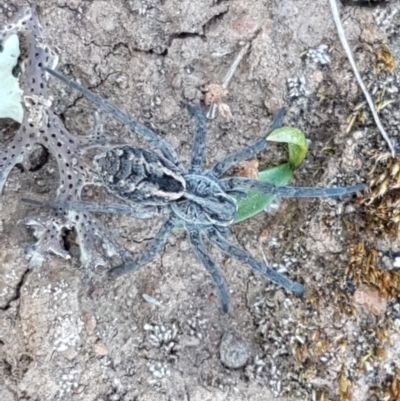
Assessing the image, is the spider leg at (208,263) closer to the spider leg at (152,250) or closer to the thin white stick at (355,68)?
the spider leg at (152,250)

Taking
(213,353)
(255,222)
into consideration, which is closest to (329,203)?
(255,222)

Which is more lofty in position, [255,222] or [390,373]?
[255,222]

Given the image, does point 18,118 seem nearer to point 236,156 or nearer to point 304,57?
point 236,156

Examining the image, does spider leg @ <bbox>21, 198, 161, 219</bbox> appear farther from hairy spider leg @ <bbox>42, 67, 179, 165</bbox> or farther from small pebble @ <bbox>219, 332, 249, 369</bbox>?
small pebble @ <bbox>219, 332, 249, 369</bbox>

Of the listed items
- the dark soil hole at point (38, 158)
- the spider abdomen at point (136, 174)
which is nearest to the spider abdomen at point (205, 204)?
the spider abdomen at point (136, 174)

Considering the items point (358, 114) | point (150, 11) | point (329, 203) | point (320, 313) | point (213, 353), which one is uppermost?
point (150, 11)

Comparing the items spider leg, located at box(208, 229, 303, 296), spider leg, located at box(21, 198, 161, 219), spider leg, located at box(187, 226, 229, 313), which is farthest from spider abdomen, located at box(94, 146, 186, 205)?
spider leg, located at box(208, 229, 303, 296)
